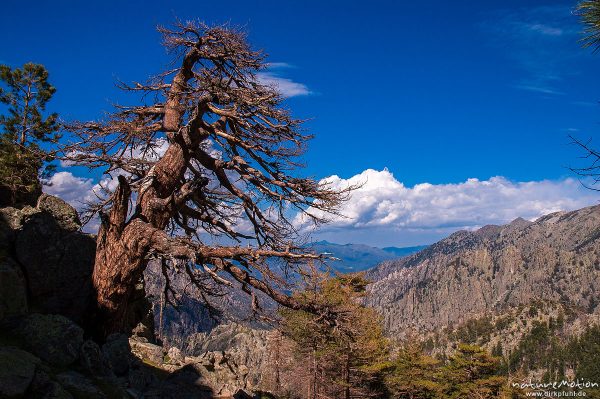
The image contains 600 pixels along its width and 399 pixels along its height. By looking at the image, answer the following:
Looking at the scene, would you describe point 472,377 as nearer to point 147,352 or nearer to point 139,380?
point 147,352

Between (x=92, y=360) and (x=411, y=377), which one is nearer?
(x=92, y=360)

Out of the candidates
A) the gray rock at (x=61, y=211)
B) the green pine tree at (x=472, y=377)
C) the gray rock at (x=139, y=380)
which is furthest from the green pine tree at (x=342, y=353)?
the gray rock at (x=61, y=211)

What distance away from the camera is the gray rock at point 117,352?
31.3 ft

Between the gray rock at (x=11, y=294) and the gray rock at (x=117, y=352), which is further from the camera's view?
the gray rock at (x=117, y=352)

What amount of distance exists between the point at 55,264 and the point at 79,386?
4631mm

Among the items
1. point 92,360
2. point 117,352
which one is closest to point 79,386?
point 92,360

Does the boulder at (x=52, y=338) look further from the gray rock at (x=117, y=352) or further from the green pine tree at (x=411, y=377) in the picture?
the green pine tree at (x=411, y=377)

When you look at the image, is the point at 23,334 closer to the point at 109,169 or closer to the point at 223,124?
the point at 109,169

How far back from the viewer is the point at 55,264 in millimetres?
10703

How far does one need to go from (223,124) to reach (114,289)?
17.5 feet

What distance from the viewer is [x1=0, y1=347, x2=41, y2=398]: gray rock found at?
19.7ft

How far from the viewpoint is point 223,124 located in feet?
39.6

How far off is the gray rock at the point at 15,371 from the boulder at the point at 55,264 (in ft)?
10.5

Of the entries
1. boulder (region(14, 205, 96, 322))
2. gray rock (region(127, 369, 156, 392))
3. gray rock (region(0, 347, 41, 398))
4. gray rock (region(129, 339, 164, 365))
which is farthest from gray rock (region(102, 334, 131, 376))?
gray rock (region(129, 339, 164, 365))
